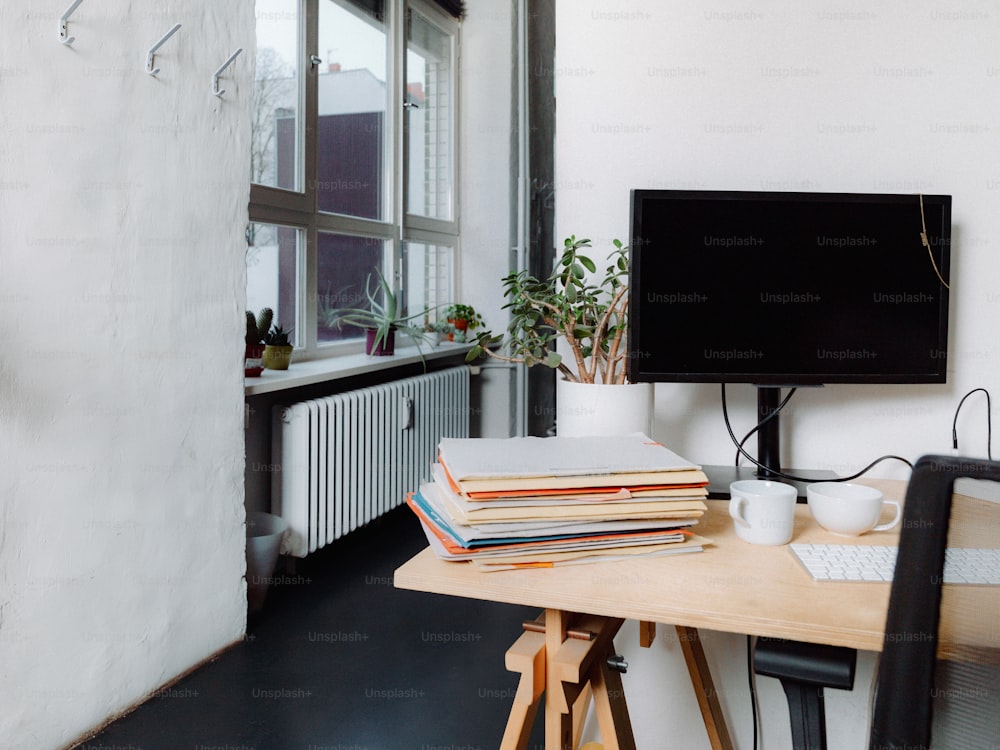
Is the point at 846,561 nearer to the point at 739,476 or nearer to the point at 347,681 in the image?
the point at 739,476

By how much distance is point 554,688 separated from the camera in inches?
43.0

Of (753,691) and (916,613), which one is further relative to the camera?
(753,691)

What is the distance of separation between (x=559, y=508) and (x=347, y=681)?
1537mm

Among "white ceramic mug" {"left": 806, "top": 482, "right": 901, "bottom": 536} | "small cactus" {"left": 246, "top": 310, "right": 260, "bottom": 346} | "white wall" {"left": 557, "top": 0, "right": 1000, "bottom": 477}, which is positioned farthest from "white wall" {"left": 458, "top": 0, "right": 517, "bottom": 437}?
"white ceramic mug" {"left": 806, "top": 482, "right": 901, "bottom": 536}

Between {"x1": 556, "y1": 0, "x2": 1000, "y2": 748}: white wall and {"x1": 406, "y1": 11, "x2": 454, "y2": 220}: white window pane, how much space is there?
2789 millimetres

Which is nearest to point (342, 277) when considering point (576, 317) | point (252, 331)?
point (252, 331)

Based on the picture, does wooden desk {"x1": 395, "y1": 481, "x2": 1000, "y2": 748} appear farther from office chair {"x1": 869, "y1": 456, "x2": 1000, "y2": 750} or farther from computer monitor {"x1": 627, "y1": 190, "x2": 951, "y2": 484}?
computer monitor {"x1": 627, "y1": 190, "x2": 951, "y2": 484}

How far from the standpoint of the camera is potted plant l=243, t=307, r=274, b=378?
114 inches

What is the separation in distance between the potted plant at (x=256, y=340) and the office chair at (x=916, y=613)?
245cm

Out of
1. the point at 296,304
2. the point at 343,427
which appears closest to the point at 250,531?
the point at 343,427

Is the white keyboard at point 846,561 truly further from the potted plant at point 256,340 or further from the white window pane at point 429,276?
the white window pane at point 429,276

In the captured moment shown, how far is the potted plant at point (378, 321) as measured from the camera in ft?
12.3

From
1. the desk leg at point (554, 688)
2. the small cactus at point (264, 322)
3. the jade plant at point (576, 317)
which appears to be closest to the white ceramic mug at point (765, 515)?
the desk leg at point (554, 688)

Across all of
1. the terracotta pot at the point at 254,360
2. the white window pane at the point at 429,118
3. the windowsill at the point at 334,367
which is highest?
the white window pane at the point at 429,118
